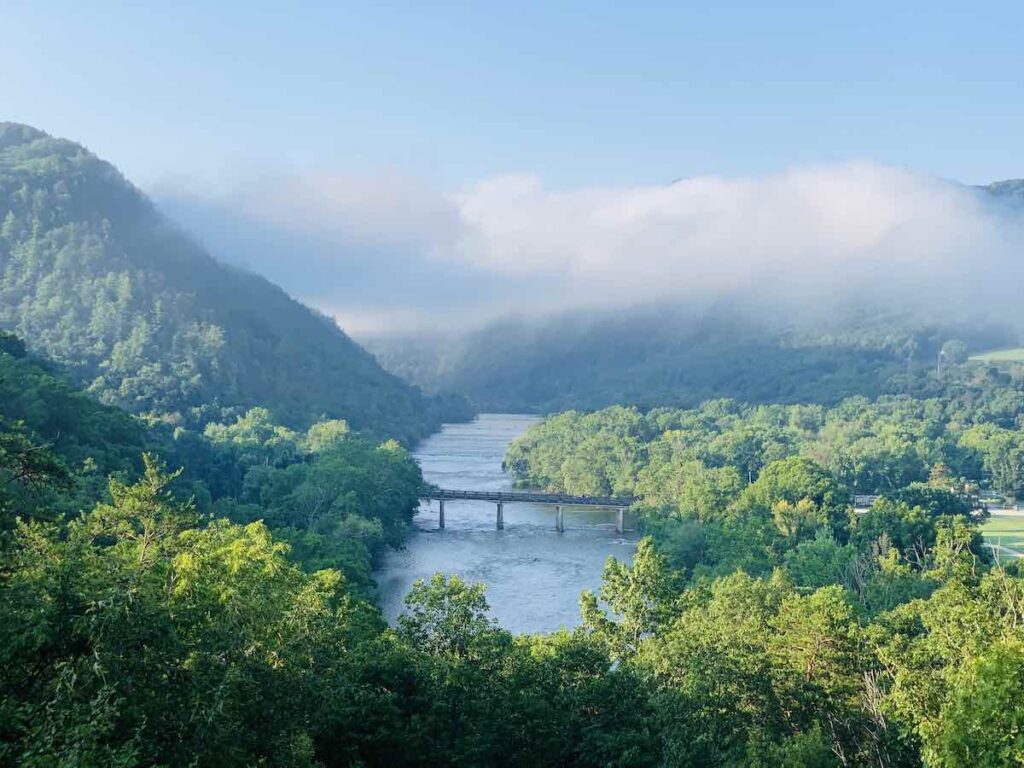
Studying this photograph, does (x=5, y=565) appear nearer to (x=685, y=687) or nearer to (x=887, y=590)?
(x=685, y=687)

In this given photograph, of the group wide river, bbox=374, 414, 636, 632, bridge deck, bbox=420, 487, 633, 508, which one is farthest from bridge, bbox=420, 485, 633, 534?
wide river, bbox=374, 414, 636, 632

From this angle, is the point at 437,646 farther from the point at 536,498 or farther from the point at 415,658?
the point at 536,498

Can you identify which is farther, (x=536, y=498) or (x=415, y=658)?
(x=536, y=498)

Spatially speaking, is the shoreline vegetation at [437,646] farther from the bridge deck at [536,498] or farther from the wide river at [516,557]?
the bridge deck at [536,498]

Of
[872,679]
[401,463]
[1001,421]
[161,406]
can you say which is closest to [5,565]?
[872,679]

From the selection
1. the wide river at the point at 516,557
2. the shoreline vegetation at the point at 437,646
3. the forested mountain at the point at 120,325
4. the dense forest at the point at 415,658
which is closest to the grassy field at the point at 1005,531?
the shoreline vegetation at the point at 437,646

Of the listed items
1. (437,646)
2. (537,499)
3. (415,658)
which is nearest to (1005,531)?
(537,499)
